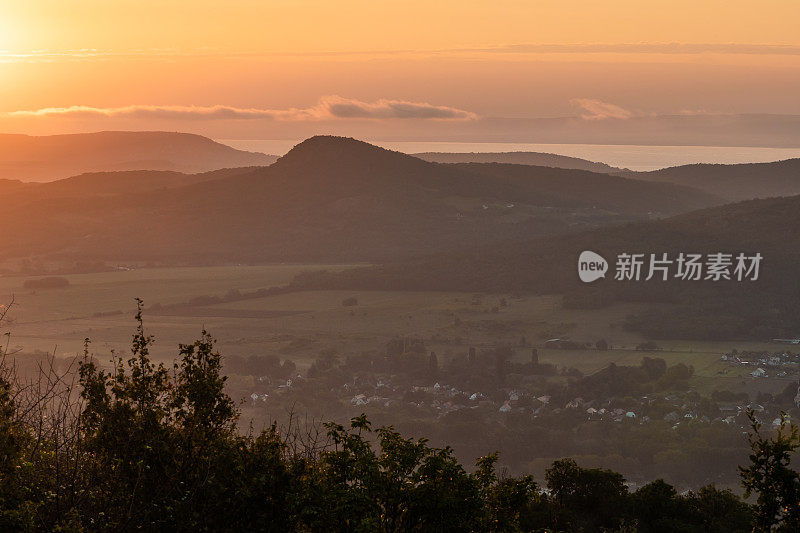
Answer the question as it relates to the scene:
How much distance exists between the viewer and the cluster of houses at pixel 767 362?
174625mm

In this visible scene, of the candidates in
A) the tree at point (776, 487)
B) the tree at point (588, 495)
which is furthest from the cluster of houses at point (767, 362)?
the tree at point (776, 487)

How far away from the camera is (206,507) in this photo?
19.9 m

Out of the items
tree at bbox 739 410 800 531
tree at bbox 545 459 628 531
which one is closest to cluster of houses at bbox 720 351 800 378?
tree at bbox 545 459 628 531

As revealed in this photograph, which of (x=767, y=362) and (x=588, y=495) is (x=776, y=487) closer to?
(x=588, y=495)

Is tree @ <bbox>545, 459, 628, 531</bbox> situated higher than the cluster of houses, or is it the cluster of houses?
tree @ <bbox>545, 459, 628, 531</bbox>

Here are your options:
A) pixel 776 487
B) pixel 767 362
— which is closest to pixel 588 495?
pixel 776 487

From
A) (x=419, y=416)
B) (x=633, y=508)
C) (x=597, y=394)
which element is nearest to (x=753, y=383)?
(x=597, y=394)

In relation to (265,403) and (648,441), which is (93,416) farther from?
(265,403)

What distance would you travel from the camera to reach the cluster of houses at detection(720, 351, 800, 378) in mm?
174625

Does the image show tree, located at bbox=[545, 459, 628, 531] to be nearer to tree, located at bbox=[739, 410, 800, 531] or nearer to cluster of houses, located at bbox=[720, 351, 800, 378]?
tree, located at bbox=[739, 410, 800, 531]

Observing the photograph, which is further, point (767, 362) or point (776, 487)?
point (767, 362)

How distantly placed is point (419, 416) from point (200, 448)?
135m

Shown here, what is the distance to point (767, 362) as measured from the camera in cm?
18362

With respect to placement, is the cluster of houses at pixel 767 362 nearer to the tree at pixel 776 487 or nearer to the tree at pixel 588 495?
the tree at pixel 588 495
